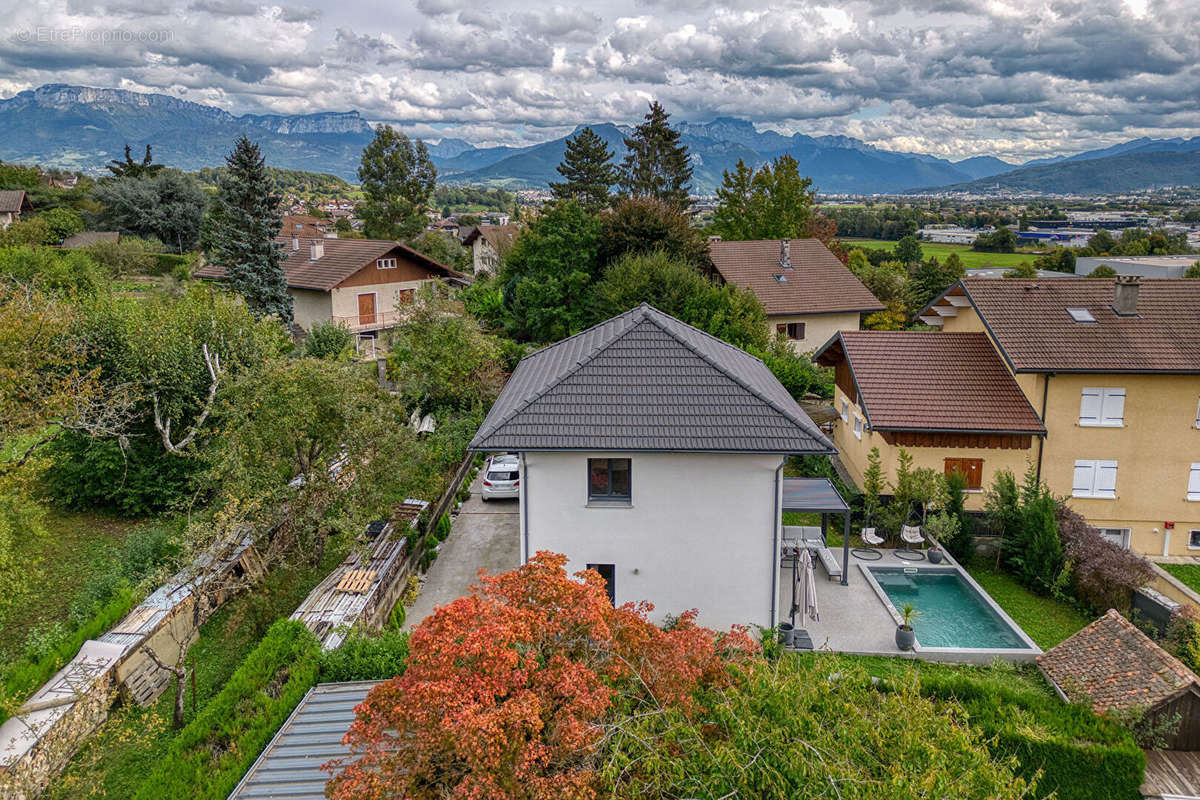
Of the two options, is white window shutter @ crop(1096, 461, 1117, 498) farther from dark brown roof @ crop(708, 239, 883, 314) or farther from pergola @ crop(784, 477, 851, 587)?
dark brown roof @ crop(708, 239, 883, 314)

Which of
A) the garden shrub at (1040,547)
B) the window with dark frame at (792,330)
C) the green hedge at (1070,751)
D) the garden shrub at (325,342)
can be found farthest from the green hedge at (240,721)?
the window with dark frame at (792,330)

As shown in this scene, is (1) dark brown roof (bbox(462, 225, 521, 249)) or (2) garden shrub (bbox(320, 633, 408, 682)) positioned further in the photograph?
(1) dark brown roof (bbox(462, 225, 521, 249))

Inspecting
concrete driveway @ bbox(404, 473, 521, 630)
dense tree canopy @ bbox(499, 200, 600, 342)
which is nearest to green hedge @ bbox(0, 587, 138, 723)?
concrete driveway @ bbox(404, 473, 521, 630)

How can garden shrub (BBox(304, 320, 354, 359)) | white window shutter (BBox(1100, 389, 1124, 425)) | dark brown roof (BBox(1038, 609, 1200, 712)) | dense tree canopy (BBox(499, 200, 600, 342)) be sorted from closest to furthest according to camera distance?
dark brown roof (BBox(1038, 609, 1200, 712)) → white window shutter (BBox(1100, 389, 1124, 425)) → garden shrub (BBox(304, 320, 354, 359)) → dense tree canopy (BBox(499, 200, 600, 342))

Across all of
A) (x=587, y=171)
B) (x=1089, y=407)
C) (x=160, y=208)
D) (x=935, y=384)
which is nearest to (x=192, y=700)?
(x=935, y=384)

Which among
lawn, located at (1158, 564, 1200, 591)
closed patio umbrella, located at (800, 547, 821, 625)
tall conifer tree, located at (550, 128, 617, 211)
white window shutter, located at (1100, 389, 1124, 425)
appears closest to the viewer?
closed patio umbrella, located at (800, 547, 821, 625)

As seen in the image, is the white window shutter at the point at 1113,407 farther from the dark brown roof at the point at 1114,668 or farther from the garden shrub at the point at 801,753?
the garden shrub at the point at 801,753
